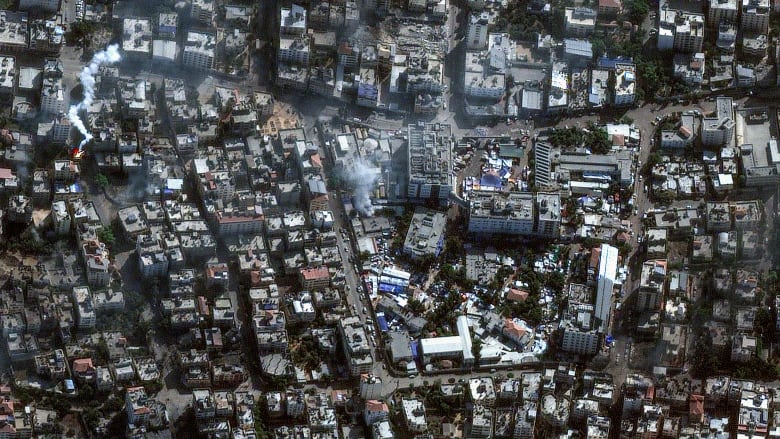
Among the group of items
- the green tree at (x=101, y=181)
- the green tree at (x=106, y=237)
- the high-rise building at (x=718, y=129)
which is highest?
the high-rise building at (x=718, y=129)

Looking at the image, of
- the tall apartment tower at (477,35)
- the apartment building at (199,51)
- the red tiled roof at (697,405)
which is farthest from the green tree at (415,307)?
the apartment building at (199,51)

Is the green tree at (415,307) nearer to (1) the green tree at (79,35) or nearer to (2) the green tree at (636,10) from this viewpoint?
(2) the green tree at (636,10)

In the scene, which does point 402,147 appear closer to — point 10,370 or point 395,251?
point 395,251

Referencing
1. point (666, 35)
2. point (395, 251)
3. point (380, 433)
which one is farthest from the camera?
point (666, 35)

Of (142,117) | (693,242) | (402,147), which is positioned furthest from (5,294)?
(693,242)

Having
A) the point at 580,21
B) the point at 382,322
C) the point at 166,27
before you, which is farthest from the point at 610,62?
the point at 166,27

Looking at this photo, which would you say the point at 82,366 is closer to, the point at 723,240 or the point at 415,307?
the point at 415,307
